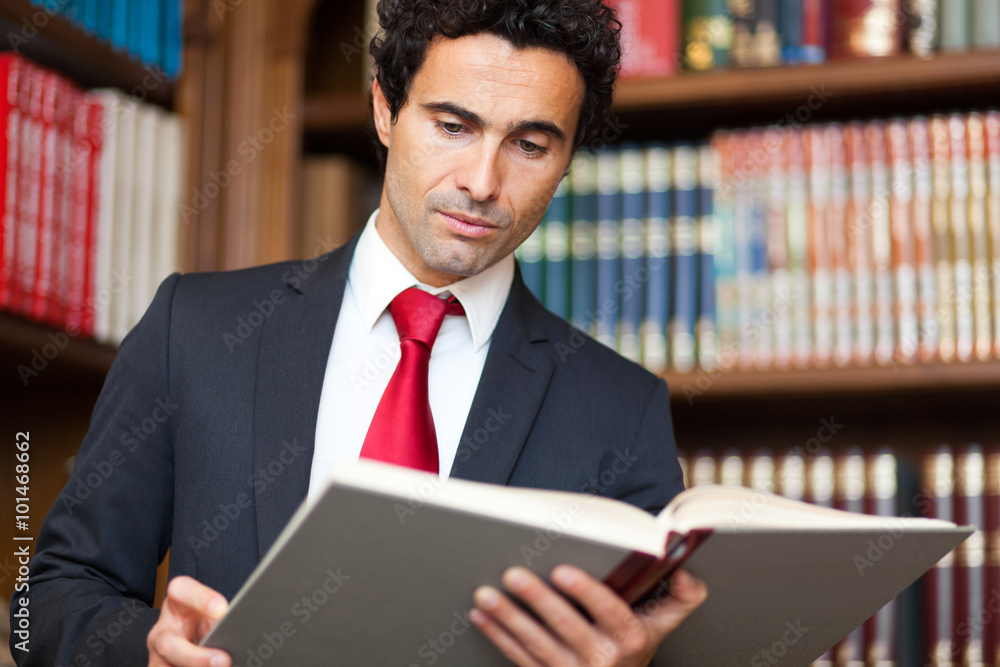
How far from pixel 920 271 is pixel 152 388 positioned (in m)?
1.20

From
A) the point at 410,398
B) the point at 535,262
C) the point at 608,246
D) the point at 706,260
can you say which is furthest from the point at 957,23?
the point at 410,398

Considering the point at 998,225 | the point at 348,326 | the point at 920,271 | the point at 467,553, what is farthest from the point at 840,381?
the point at 467,553

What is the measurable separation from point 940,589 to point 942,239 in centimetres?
55

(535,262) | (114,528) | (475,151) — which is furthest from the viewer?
(535,262)

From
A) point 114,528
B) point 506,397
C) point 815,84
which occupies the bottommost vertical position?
point 114,528

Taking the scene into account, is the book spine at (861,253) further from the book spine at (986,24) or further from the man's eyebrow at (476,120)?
the man's eyebrow at (476,120)

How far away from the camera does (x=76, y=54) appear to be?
170cm

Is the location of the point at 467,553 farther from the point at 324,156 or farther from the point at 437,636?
the point at 324,156

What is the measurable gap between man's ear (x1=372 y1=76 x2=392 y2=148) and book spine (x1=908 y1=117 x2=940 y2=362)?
0.88m

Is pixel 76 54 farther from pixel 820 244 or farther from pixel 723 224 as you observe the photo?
pixel 820 244

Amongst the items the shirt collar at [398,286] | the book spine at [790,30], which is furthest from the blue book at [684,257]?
the shirt collar at [398,286]

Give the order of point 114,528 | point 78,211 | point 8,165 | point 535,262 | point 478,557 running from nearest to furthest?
point 478,557, point 114,528, point 8,165, point 78,211, point 535,262

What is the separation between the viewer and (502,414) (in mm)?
1188

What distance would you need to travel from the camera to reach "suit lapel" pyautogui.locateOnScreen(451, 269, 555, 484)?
1.15 meters
